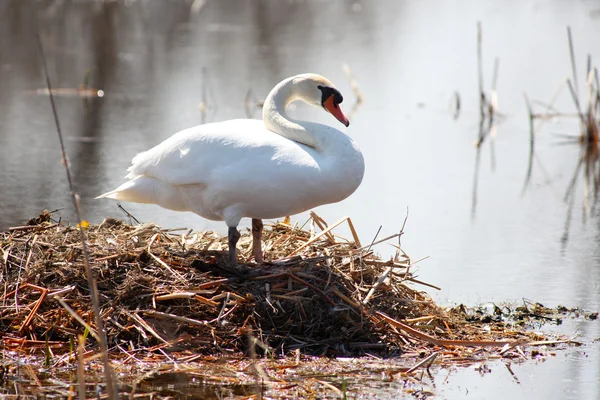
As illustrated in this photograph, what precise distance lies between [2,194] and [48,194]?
448mm

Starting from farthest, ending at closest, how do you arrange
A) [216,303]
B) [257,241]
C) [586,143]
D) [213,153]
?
[586,143] → [257,241] → [213,153] → [216,303]

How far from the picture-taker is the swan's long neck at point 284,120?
6738mm

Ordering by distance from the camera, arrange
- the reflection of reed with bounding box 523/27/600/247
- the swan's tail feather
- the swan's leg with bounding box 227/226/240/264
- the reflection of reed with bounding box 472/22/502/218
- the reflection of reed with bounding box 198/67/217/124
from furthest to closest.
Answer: the reflection of reed with bounding box 198/67/217/124 < the reflection of reed with bounding box 472/22/502/218 < the reflection of reed with bounding box 523/27/600/247 < the swan's tail feather < the swan's leg with bounding box 227/226/240/264

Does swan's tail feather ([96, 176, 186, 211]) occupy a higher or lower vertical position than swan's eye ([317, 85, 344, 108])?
lower

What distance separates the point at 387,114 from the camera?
15.3 m

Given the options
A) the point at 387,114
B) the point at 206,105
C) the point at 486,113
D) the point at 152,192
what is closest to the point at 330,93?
→ the point at 152,192

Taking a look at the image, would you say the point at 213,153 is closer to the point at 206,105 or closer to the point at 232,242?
the point at 232,242

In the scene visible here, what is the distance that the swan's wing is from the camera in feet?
20.9

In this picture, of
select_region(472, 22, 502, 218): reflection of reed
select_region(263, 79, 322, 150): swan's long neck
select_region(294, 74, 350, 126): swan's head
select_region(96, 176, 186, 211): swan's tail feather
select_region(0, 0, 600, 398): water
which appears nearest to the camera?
select_region(263, 79, 322, 150): swan's long neck

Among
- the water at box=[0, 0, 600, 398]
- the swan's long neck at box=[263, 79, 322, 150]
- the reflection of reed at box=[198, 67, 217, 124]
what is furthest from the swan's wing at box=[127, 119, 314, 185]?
the reflection of reed at box=[198, 67, 217, 124]

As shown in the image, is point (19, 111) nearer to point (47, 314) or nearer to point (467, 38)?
point (47, 314)

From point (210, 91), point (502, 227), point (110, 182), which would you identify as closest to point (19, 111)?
point (210, 91)

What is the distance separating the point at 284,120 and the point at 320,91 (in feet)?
1.35

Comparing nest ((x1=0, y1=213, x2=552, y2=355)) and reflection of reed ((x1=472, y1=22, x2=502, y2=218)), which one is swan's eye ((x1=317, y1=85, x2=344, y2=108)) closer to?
nest ((x1=0, y1=213, x2=552, y2=355))
